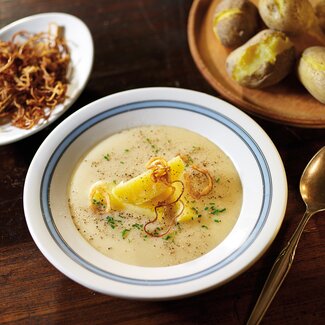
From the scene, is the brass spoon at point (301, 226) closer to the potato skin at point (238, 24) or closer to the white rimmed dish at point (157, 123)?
the white rimmed dish at point (157, 123)

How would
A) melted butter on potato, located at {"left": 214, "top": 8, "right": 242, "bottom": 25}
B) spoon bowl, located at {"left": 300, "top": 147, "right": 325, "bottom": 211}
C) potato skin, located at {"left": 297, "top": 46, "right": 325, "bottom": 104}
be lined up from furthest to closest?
1. melted butter on potato, located at {"left": 214, "top": 8, "right": 242, "bottom": 25}
2. potato skin, located at {"left": 297, "top": 46, "right": 325, "bottom": 104}
3. spoon bowl, located at {"left": 300, "top": 147, "right": 325, "bottom": 211}

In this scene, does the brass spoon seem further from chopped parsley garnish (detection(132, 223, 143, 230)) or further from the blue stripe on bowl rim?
chopped parsley garnish (detection(132, 223, 143, 230))

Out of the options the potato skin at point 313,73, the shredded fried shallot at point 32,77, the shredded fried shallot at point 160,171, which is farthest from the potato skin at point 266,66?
the shredded fried shallot at point 32,77

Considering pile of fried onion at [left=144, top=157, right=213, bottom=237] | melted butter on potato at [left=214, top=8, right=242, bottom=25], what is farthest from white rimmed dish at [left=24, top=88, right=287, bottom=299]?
melted butter on potato at [left=214, top=8, right=242, bottom=25]

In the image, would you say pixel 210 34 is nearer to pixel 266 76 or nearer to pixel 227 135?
pixel 266 76

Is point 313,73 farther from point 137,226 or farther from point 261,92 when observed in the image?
point 137,226

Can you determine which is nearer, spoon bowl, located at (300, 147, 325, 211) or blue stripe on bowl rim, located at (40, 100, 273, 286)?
blue stripe on bowl rim, located at (40, 100, 273, 286)

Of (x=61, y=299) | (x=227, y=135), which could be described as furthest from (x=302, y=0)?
(x=61, y=299)
